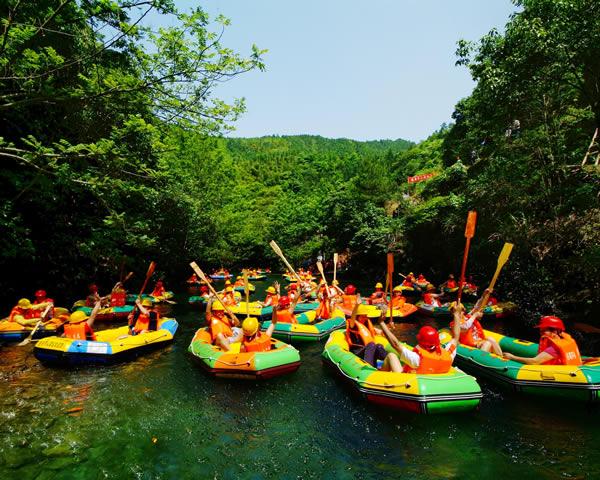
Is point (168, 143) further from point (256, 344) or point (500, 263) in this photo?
point (500, 263)

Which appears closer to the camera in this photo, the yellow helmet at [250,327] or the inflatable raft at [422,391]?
the inflatable raft at [422,391]

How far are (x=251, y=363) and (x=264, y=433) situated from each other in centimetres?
163

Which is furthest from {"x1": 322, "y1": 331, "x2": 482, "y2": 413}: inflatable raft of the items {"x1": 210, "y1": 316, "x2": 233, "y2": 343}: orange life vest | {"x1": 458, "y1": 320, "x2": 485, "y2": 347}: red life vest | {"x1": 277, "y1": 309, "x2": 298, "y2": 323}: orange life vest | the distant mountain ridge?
the distant mountain ridge

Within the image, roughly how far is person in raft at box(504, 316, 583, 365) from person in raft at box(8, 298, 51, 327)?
11703 millimetres

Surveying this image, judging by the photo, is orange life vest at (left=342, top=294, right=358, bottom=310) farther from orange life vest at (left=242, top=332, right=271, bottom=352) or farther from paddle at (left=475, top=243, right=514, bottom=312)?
orange life vest at (left=242, top=332, right=271, bottom=352)

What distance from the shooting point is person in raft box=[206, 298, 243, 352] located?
8.75 metres

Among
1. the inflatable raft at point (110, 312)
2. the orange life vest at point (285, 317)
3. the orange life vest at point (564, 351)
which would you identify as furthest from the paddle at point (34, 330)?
the orange life vest at point (564, 351)

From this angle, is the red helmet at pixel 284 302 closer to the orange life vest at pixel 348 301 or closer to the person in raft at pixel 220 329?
the orange life vest at pixel 348 301

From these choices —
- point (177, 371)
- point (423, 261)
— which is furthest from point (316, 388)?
point (423, 261)

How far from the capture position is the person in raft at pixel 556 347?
665 cm

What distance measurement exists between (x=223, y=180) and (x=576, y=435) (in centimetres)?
3237

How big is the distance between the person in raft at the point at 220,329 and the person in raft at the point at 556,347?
5791mm

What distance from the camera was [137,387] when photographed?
7.64 m

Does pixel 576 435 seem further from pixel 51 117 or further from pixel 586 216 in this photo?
pixel 51 117
